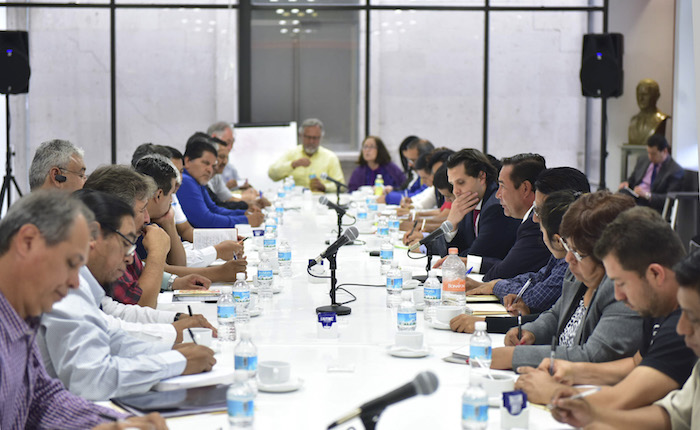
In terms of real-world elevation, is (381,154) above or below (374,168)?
above

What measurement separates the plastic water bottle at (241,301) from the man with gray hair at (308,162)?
6090 millimetres

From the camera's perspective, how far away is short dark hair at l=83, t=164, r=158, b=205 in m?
3.33

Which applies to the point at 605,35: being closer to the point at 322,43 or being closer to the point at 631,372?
the point at 322,43

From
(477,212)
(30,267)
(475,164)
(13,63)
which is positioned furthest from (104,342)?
(13,63)

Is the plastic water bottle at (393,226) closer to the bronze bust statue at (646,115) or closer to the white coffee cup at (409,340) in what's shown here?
the white coffee cup at (409,340)

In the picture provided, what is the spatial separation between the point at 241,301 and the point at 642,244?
64.0 inches

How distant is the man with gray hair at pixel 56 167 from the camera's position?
4559mm

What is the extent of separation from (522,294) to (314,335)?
35.6 inches

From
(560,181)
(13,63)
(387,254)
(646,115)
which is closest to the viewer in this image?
(560,181)

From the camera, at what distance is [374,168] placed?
9.64 meters

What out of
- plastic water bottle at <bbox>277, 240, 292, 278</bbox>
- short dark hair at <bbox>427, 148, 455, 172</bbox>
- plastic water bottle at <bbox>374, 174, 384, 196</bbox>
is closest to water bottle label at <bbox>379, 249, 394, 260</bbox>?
plastic water bottle at <bbox>277, 240, 292, 278</bbox>

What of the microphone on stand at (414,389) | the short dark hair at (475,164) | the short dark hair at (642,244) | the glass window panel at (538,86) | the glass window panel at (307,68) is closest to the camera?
the microphone on stand at (414,389)

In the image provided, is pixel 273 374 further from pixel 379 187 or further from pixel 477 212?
pixel 379 187

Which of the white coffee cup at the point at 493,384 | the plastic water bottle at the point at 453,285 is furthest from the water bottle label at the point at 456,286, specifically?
the white coffee cup at the point at 493,384
